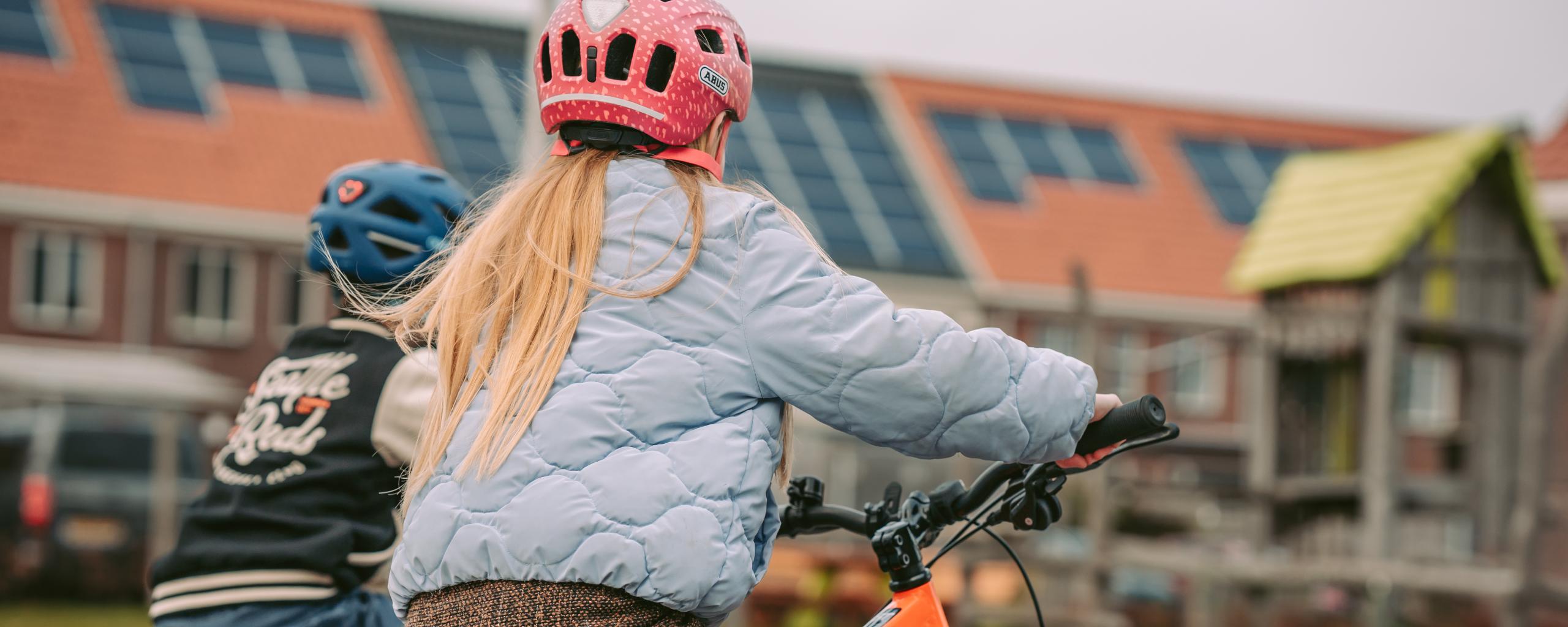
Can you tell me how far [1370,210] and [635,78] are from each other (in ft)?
33.9

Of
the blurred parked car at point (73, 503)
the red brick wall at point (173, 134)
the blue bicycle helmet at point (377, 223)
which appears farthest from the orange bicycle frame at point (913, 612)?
the red brick wall at point (173, 134)

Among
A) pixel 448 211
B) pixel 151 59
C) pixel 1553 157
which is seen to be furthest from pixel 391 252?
pixel 151 59

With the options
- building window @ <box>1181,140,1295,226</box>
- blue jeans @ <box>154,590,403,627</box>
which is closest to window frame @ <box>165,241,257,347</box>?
building window @ <box>1181,140,1295,226</box>

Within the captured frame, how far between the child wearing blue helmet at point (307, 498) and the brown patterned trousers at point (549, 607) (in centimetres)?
112

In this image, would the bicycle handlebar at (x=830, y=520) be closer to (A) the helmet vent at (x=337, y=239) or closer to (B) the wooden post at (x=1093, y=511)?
(A) the helmet vent at (x=337, y=239)

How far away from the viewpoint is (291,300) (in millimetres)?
29031

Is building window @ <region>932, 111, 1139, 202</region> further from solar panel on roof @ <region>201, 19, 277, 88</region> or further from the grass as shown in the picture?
the grass

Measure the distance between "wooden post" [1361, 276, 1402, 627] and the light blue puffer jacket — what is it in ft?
29.9

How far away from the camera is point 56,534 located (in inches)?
602

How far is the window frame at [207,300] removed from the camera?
1116 inches

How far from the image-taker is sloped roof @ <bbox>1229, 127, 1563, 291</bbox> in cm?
1123

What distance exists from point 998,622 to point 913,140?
24356mm

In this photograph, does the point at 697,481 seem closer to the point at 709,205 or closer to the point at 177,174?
the point at 709,205

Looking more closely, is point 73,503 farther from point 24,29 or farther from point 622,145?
point 24,29
